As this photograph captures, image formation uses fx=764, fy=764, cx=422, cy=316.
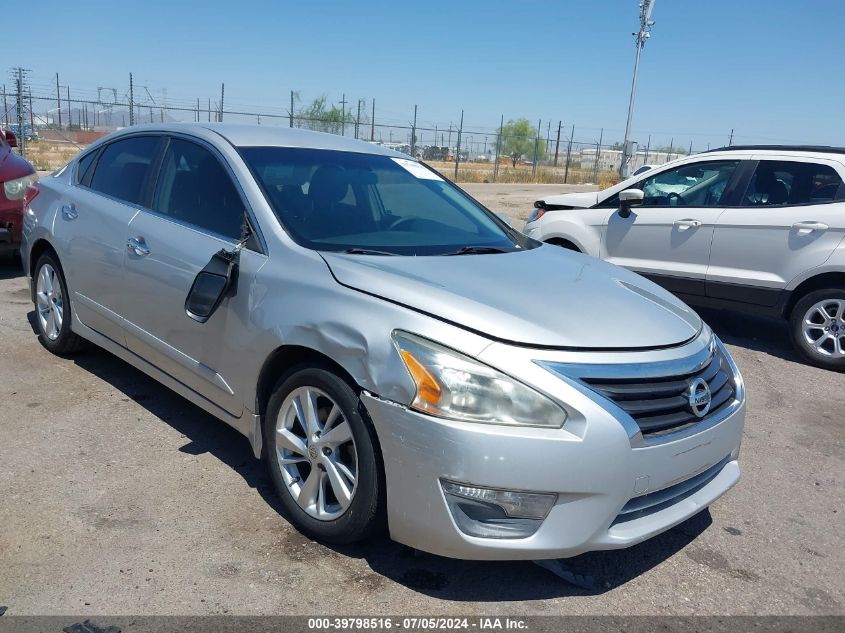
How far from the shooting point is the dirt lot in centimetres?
276

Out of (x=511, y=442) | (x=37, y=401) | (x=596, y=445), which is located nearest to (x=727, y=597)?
(x=596, y=445)

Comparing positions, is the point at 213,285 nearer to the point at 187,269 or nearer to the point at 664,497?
the point at 187,269

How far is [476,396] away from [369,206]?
1.66m

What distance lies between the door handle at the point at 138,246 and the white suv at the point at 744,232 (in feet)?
14.7

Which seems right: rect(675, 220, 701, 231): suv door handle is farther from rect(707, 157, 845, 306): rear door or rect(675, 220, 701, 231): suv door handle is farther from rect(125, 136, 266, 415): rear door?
rect(125, 136, 266, 415): rear door

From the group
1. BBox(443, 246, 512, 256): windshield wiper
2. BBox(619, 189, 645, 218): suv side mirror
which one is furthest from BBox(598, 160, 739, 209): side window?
BBox(443, 246, 512, 256): windshield wiper

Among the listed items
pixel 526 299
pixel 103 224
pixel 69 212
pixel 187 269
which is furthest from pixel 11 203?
pixel 526 299

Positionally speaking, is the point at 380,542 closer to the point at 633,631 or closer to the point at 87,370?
the point at 633,631

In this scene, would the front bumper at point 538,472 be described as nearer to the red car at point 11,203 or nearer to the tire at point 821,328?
the tire at point 821,328

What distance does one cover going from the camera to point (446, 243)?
3725mm

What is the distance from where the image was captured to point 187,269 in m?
3.64

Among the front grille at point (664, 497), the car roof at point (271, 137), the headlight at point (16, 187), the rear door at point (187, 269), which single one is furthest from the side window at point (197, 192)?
the headlight at point (16, 187)

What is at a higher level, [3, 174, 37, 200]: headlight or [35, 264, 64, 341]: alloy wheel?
[3, 174, 37, 200]: headlight

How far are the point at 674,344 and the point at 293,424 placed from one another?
1564 millimetres
